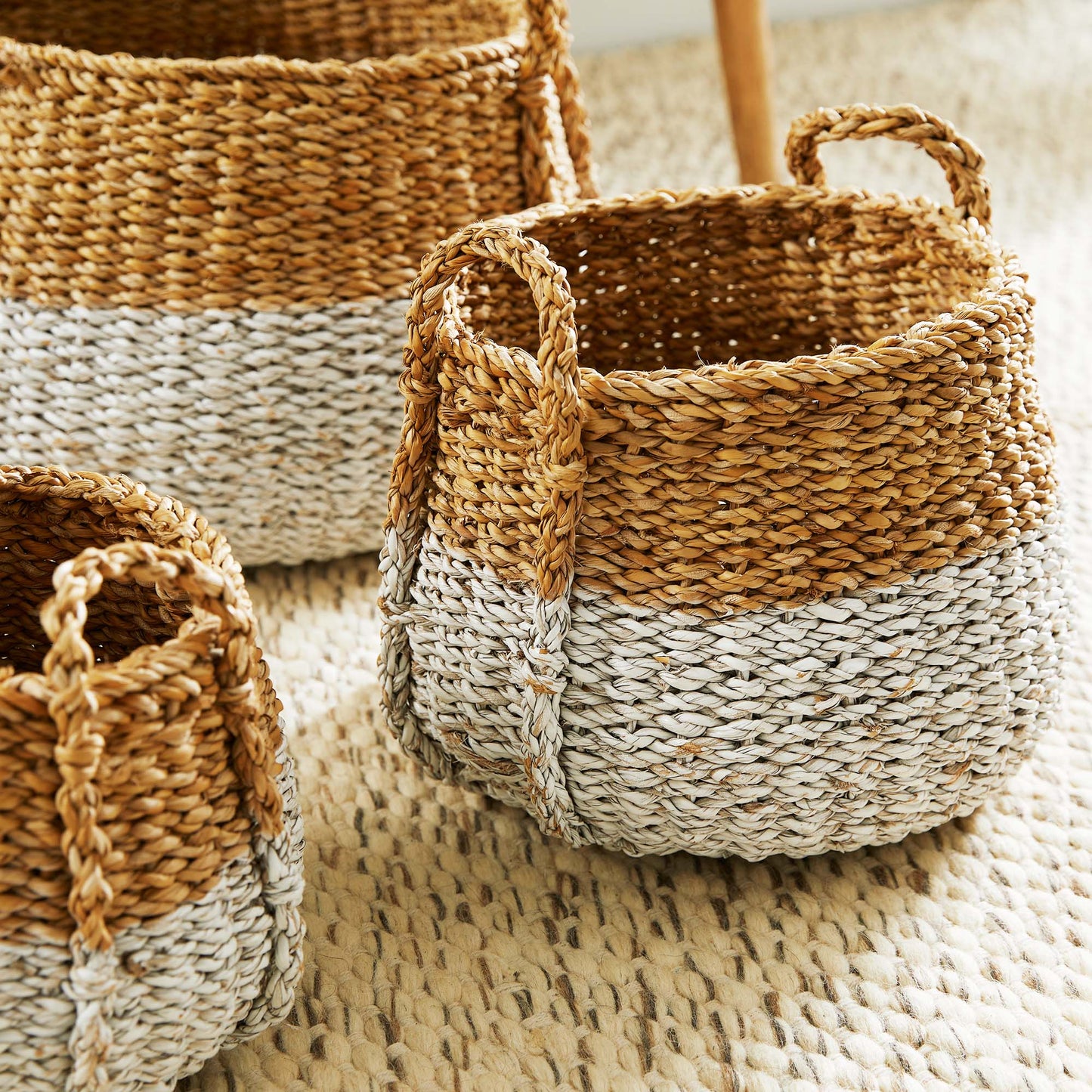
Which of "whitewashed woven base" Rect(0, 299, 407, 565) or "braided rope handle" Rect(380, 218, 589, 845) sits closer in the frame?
"braided rope handle" Rect(380, 218, 589, 845)

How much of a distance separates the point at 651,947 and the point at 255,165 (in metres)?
0.51

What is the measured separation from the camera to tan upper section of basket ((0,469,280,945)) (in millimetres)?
489

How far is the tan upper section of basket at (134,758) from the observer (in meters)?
0.49

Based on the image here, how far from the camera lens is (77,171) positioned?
84 cm

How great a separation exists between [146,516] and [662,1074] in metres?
0.34

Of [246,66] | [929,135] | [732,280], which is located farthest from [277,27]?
[929,135]

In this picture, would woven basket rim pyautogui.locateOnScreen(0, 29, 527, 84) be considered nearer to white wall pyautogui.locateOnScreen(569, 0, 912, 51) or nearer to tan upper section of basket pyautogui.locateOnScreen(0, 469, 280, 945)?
tan upper section of basket pyautogui.locateOnScreen(0, 469, 280, 945)

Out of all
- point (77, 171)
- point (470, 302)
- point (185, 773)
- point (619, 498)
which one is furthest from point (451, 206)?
point (185, 773)

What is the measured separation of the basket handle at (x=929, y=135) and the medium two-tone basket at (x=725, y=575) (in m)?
0.07

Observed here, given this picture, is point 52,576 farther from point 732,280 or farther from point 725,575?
point 732,280

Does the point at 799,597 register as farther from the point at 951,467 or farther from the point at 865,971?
the point at 865,971

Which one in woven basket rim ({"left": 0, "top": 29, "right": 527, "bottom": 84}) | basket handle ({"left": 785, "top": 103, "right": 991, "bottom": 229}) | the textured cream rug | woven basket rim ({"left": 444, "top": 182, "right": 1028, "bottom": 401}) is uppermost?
woven basket rim ({"left": 0, "top": 29, "right": 527, "bottom": 84})

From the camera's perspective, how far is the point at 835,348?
0.71 meters

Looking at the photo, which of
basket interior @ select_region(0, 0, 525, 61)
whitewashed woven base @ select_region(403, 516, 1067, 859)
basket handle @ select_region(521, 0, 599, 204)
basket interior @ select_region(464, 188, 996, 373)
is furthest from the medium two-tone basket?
basket interior @ select_region(0, 0, 525, 61)
